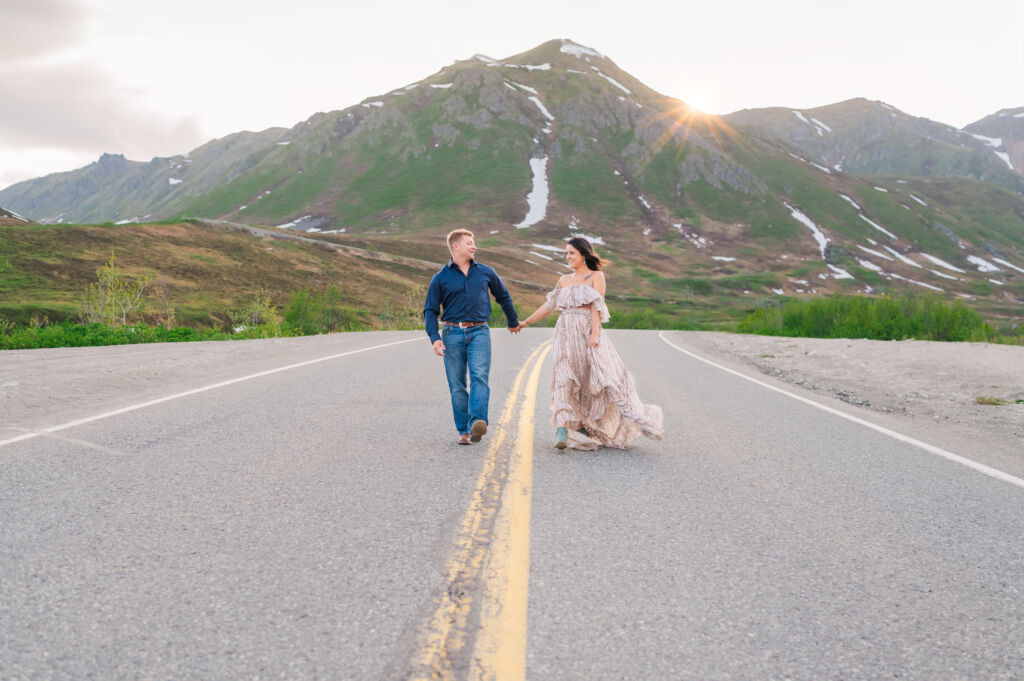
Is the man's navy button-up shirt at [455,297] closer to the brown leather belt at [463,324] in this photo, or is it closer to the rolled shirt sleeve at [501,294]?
the brown leather belt at [463,324]

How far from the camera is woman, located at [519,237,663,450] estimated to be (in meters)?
5.44

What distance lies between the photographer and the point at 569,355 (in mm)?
5566

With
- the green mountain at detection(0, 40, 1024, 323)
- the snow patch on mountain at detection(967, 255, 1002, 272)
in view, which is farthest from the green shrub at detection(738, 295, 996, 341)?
the snow patch on mountain at detection(967, 255, 1002, 272)

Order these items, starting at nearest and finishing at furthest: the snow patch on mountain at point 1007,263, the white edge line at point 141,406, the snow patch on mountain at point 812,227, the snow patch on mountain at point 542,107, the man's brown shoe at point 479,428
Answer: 1. the man's brown shoe at point 479,428
2. the white edge line at point 141,406
3. the snow patch on mountain at point 812,227
4. the snow patch on mountain at point 1007,263
5. the snow patch on mountain at point 542,107

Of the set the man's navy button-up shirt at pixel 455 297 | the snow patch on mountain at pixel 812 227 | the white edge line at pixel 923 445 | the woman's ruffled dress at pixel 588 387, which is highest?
the snow patch on mountain at pixel 812 227

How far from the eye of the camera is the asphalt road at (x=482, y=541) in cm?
211

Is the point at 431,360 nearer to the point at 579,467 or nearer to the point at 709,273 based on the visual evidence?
the point at 579,467

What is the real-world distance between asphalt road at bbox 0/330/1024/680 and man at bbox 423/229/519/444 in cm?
46

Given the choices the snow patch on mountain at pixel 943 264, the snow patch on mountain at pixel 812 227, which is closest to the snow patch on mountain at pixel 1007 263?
the snow patch on mountain at pixel 943 264

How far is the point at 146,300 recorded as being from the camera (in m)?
36.5

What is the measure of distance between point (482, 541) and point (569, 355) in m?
2.69

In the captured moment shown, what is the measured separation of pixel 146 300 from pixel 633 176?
143834mm

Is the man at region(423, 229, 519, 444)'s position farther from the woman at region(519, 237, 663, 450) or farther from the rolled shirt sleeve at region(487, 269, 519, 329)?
the woman at region(519, 237, 663, 450)

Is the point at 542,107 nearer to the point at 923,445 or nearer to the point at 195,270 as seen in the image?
the point at 195,270
